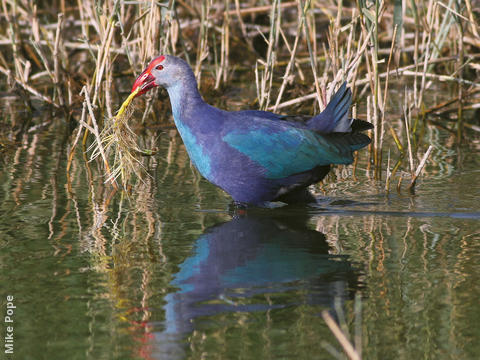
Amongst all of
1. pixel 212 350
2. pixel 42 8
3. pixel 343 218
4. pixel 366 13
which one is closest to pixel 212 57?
pixel 42 8

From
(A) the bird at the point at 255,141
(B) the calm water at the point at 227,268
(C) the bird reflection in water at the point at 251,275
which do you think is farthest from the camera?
(A) the bird at the point at 255,141

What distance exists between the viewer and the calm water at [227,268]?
2.88 m

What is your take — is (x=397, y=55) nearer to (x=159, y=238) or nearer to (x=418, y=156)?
(x=418, y=156)

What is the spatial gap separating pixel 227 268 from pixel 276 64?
4692mm

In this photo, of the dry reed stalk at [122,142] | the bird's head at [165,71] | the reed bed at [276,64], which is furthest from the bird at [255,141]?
the reed bed at [276,64]

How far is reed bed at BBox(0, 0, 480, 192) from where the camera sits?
5.26 m

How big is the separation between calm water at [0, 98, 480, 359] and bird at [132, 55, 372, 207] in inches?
9.3

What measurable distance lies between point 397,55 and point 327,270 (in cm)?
261

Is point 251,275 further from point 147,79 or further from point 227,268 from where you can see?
point 147,79

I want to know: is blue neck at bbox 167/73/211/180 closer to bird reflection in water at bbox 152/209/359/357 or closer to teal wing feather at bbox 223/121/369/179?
teal wing feather at bbox 223/121/369/179

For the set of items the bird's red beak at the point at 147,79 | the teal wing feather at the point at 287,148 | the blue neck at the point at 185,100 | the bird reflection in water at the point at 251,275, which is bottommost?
the bird reflection in water at the point at 251,275

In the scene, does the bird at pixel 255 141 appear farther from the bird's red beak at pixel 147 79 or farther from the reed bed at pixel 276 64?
the reed bed at pixel 276 64

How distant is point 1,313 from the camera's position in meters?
3.14

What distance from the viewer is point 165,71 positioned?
4.57m
